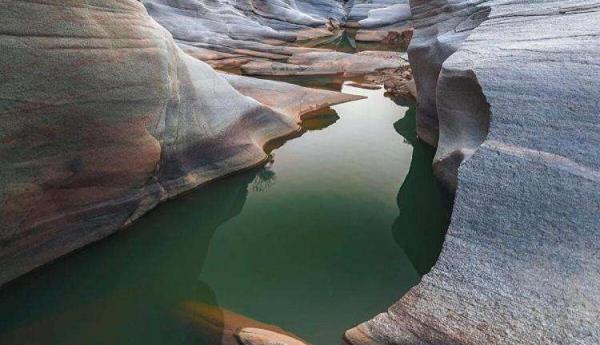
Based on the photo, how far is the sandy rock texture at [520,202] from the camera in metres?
2.81

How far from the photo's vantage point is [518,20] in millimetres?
6473

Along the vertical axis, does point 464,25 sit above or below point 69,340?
above

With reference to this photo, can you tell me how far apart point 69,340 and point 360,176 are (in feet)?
17.0

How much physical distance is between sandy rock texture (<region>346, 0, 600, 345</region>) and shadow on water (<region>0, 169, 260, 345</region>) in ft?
7.78

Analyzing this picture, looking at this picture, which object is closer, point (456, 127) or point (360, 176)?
point (456, 127)

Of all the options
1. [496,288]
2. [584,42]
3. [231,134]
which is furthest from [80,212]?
[584,42]

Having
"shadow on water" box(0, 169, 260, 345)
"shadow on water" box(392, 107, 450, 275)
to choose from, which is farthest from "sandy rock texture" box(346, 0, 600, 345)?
"shadow on water" box(0, 169, 260, 345)

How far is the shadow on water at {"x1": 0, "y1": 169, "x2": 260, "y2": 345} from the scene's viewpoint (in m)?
4.43

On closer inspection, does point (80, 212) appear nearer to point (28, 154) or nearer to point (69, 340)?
point (28, 154)

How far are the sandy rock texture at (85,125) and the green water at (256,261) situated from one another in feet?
1.22

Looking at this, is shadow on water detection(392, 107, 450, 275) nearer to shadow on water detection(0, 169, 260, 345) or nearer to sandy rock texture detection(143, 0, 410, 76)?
shadow on water detection(0, 169, 260, 345)

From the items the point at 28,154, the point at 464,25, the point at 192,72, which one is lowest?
the point at 28,154

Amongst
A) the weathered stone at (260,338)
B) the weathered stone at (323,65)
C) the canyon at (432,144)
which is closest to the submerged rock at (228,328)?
the weathered stone at (260,338)

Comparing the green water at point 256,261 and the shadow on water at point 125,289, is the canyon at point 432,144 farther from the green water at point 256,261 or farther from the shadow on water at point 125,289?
the green water at point 256,261
